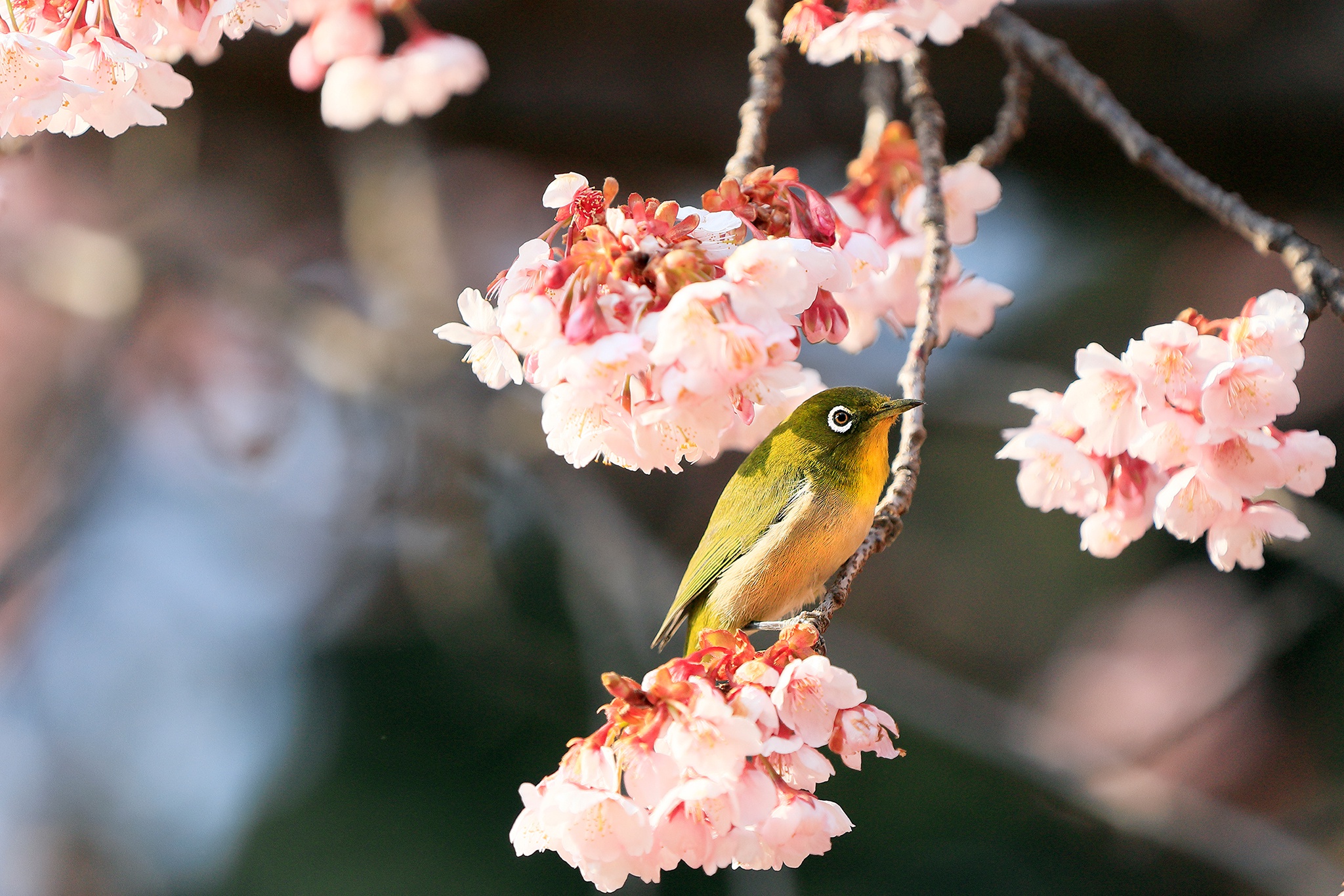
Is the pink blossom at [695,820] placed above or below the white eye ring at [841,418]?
below

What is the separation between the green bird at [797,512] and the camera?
30.0 inches

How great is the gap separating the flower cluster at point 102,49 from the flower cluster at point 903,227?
51cm

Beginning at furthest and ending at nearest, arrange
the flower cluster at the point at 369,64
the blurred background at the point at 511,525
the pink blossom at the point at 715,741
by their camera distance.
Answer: the blurred background at the point at 511,525, the flower cluster at the point at 369,64, the pink blossom at the point at 715,741

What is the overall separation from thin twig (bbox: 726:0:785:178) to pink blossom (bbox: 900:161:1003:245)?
194 mm

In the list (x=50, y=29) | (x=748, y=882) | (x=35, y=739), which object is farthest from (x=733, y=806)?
(x=35, y=739)

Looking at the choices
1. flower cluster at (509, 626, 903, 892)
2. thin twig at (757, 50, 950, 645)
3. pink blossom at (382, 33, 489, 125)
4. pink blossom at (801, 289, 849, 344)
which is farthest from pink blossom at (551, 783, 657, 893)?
pink blossom at (382, 33, 489, 125)

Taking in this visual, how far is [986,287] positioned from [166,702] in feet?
6.46

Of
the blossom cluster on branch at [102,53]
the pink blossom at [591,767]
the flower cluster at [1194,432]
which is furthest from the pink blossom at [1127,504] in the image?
the blossom cluster on branch at [102,53]

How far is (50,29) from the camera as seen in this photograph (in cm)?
61

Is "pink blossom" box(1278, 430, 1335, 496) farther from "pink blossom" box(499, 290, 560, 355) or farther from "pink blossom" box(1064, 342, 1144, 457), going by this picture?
"pink blossom" box(499, 290, 560, 355)

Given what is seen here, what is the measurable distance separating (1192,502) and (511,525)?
163 centimetres

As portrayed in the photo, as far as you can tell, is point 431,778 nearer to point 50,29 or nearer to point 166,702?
point 166,702

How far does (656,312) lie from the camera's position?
1.46ft

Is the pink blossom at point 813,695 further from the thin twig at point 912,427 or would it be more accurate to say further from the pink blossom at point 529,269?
the pink blossom at point 529,269
